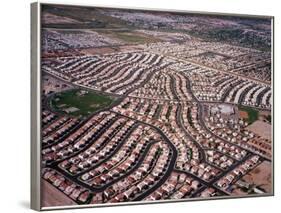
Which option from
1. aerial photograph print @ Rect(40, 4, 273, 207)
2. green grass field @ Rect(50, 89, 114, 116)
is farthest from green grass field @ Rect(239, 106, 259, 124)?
green grass field @ Rect(50, 89, 114, 116)

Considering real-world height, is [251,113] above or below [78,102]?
below

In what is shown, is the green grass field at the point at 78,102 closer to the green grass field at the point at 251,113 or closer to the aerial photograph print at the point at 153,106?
the aerial photograph print at the point at 153,106

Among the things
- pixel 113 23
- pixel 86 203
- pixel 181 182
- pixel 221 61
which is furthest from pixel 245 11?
pixel 86 203

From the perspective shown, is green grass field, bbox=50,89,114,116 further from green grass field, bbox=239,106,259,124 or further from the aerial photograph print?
green grass field, bbox=239,106,259,124

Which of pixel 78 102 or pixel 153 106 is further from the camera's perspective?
pixel 153 106

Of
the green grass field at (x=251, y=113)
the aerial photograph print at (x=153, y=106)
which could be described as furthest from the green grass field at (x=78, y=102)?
the green grass field at (x=251, y=113)

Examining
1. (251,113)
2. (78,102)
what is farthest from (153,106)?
(251,113)

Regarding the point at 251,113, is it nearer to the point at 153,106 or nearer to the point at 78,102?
the point at 153,106

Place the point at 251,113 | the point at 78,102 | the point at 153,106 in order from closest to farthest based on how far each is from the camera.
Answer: the point at 78,102 < the point at 153,106 < the point at 251,113

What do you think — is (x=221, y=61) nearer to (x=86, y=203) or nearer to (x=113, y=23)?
(x=113, y=23)
